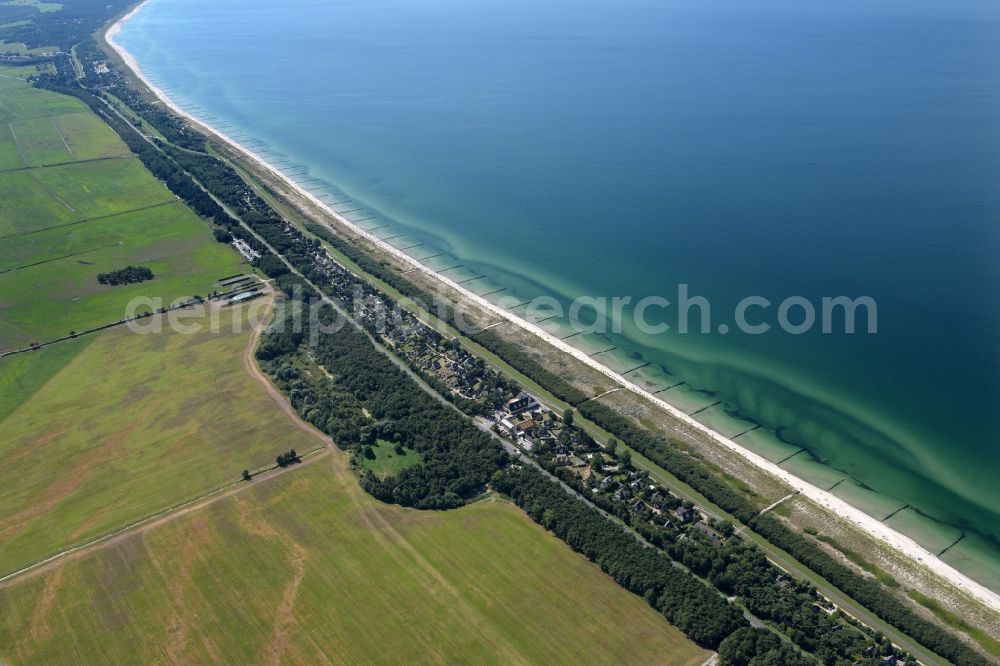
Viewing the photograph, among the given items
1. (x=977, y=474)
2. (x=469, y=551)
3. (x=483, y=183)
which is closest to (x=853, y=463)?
(x=977, y=474)

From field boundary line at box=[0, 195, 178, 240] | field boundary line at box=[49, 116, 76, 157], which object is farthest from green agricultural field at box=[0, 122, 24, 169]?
field boundary line at box=[0, 195, 178, 240]

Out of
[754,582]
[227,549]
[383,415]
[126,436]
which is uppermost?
[754,582]

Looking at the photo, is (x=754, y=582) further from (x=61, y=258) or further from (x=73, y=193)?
(x=73, y=193)

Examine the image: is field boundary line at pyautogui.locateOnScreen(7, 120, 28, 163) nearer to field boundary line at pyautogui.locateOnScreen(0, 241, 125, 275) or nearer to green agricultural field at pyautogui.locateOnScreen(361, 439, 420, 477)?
field boundary line at pyautogui.locateOnScreen(0, 241, 125, 275)

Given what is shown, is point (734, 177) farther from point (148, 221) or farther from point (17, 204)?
point (17, 204)

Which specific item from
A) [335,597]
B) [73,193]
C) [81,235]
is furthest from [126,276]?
[335,597]

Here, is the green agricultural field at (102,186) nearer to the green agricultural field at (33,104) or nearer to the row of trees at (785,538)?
the green agricultural field at (33,104)

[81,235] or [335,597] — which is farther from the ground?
[335,597]

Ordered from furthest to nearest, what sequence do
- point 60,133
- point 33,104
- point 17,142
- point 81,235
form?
point 33,104 → point 60,133 → point 17,142 → point 81,235
